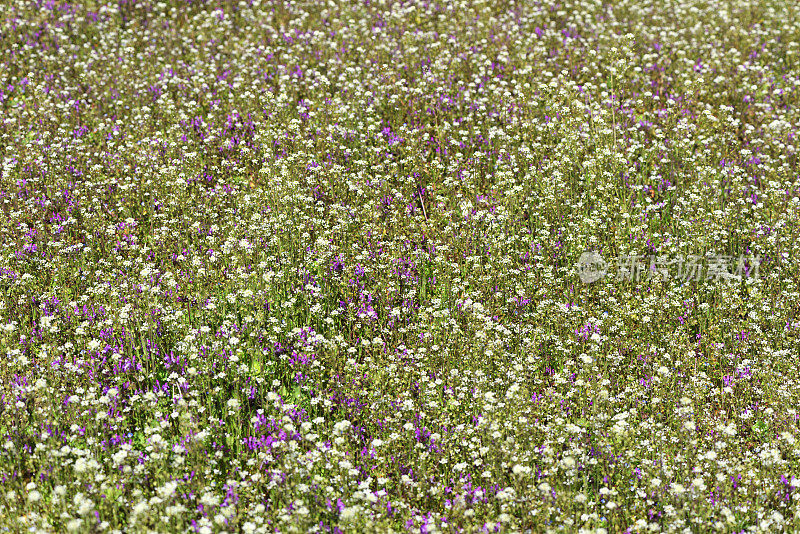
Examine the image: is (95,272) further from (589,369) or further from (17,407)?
(589,369)

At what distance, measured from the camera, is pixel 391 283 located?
8719 mm

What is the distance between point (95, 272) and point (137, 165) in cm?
273

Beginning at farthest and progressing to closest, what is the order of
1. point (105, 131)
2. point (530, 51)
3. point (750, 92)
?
1. point (530, 51)
2. point (750, 92)
3. point (105, 131)

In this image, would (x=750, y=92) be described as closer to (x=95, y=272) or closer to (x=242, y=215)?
(x=242, y=215)

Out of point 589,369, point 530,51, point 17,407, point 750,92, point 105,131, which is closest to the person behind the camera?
point 17,407

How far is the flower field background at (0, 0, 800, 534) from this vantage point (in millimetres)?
6168

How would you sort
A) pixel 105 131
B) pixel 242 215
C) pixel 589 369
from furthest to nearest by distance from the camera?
pixel 105 131 < pixel 242 215 < pixel 589 369

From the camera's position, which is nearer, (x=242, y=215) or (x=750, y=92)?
(x=242, y=215)

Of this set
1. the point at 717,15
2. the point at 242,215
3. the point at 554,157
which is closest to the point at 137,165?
the point at 242,215

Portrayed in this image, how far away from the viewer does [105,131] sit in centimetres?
1194

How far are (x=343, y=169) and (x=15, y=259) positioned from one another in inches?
171

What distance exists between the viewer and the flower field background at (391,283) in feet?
20.2

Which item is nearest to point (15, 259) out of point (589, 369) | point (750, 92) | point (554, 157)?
point (589, 369)

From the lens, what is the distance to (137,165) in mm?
11125
